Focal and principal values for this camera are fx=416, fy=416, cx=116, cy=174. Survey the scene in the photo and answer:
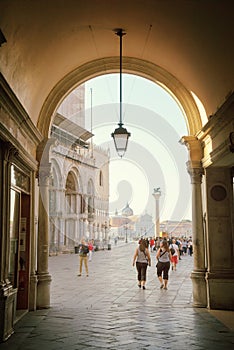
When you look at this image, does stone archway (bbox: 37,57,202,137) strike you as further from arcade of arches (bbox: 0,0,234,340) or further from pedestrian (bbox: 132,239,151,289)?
pedestrian (bbox: 132,239,151,289)

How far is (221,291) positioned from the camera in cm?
869

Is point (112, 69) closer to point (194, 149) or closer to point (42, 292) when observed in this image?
point (194, 149)

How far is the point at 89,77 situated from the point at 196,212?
13.3 ft

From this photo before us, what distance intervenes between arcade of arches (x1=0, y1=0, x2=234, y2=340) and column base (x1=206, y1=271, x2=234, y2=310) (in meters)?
0.02

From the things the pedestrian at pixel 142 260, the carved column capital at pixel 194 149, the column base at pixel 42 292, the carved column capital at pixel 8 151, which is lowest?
the column base at pixel 42 292

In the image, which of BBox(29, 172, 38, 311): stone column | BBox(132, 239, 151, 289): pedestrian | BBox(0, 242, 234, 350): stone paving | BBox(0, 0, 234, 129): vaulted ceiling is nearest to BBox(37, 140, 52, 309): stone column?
BBox(29, 172, 38, 311): stone column

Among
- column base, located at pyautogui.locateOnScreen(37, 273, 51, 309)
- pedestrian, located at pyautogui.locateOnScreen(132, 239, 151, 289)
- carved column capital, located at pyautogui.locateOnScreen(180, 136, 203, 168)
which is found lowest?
column base, located at pyautogui.locateOnScreen(37, 273, 51, 309)

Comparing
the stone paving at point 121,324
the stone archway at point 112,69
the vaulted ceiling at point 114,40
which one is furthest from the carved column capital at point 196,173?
the stone paving at point 121,324

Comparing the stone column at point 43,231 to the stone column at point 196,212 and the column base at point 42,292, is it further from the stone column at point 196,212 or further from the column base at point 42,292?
the stone column at point 196,212

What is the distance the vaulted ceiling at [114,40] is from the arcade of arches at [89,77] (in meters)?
0.02

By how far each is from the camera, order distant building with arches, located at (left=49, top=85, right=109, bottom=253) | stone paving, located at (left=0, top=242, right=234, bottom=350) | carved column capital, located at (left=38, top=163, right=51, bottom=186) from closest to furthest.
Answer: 1. stone paving, located at (left=0, top=242, right=234, bottom=350)
2. carved column capital, located at (left=38, top=163, right=51, bottom=186)
3. distant building with arches, located at (left=49, top=85, right=109, bottom=253)

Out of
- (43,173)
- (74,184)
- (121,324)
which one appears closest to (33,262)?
(43,173)

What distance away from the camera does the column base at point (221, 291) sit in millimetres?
8617

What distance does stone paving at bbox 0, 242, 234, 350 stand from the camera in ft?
19.7
